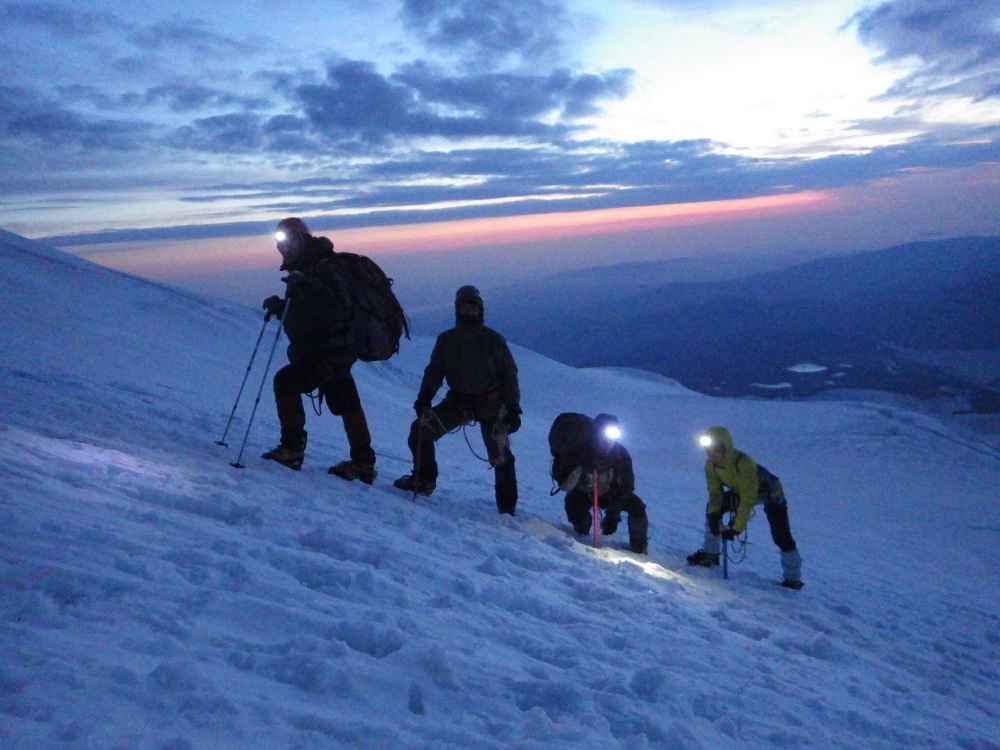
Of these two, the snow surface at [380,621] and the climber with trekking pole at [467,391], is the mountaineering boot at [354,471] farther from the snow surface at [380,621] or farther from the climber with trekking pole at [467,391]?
the climber with trekking pole at [467,391]

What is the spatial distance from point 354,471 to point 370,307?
67.4 inches

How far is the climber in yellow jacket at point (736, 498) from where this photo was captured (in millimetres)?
8336

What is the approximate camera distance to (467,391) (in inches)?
310

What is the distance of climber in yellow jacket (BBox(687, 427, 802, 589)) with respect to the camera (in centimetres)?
834

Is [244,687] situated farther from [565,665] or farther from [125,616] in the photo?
[565,665]

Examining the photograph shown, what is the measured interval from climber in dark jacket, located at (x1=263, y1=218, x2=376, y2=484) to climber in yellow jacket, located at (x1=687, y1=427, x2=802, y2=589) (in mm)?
4022

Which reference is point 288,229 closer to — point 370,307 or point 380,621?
point 370,307

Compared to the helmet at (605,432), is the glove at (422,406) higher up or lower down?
higher up

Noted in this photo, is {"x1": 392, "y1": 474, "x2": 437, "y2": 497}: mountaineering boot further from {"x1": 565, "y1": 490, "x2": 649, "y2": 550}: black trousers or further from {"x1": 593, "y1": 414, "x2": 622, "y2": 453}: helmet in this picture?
{"x1": 593, "y1": 414, "x2": 622, "y2": 453}: helmet

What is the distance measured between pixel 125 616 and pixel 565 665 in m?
2.24

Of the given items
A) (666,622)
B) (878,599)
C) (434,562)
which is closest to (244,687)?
(434,562)

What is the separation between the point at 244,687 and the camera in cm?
294

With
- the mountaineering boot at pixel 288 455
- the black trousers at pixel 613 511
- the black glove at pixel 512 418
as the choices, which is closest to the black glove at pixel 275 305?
the mountaineering boot at pixel 288 455

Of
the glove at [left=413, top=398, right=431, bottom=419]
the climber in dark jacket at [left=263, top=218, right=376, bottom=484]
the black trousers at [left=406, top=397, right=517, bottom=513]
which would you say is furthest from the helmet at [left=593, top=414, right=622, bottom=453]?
the climber in dark jacket at [left=263, top=218, right=376, bottom=484]
